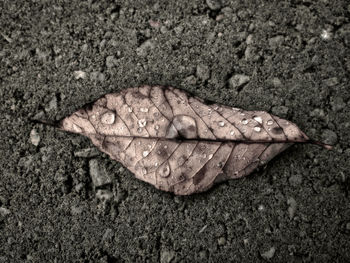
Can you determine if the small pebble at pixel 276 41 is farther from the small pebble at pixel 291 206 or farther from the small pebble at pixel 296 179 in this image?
the small pebble at pixel 291 206

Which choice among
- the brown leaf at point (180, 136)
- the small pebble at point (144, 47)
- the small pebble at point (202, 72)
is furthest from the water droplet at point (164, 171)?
the small pebble at point (144, 47)

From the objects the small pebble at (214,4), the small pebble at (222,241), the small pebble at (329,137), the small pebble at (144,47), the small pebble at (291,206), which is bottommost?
the small pebble at (222,241)

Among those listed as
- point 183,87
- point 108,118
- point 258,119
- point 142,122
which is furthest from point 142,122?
point 258,119

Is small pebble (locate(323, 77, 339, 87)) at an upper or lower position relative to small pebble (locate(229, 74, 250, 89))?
upper

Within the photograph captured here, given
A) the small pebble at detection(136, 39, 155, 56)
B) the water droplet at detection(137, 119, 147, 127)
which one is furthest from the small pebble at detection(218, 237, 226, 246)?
the small pebble at detection(136, 39, 155, 56)

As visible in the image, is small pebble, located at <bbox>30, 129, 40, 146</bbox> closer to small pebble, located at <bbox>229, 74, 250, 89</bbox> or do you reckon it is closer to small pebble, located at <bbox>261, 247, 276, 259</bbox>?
small pebble, located at <bbox>229, 74, 250, 89</bbox>

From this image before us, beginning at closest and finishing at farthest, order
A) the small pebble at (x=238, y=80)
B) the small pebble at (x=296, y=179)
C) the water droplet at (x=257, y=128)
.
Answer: the water droplet at (x=257, y=128), the small pebble at (x=296, y=179), the small pebble at (x=238, y=80)

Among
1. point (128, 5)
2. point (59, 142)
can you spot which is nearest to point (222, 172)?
point (59, 142)
